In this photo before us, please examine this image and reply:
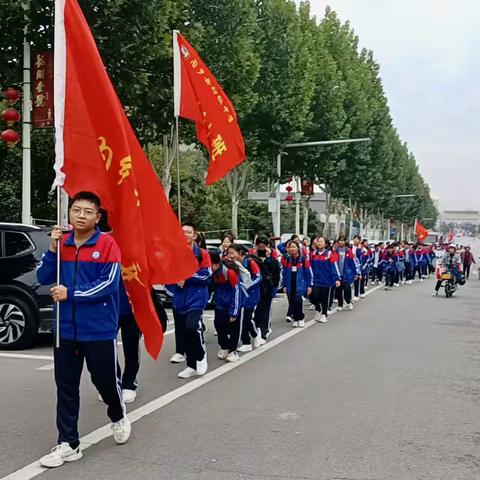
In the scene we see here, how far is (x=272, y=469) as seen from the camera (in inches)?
186

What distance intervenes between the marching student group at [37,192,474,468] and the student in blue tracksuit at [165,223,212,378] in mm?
→ 11

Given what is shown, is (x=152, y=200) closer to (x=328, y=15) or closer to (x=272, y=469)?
(x=272, y=469)

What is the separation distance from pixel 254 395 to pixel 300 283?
18.8ft

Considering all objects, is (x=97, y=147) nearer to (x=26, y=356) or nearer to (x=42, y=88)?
(x=26, y=356)

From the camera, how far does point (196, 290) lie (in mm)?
7719

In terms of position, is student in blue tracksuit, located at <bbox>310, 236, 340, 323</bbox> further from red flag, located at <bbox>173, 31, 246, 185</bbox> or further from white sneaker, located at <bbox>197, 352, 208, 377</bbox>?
white sneaker, located at <bbox>197, 352, 208, 377</bbox>

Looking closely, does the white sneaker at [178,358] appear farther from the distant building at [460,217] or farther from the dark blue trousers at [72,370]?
the distant building at [460,217]

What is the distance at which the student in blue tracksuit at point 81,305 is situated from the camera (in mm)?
4723

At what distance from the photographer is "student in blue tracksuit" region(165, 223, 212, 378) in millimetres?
7629

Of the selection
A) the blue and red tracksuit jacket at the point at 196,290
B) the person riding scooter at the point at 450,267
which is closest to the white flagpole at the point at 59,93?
the blue and red tracksuit jacket at the point at 196,290

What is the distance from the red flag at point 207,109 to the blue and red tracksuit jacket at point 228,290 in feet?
6.23

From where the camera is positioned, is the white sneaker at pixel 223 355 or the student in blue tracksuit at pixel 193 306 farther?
the white sneaker at pixel 223 355

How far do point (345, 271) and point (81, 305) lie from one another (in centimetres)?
1220

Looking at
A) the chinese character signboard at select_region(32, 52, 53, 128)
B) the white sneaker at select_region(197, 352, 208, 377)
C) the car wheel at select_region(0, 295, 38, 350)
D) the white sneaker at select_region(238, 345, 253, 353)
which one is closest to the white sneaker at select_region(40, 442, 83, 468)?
the white sneaker at select_region(197, 352, 208, 377)
